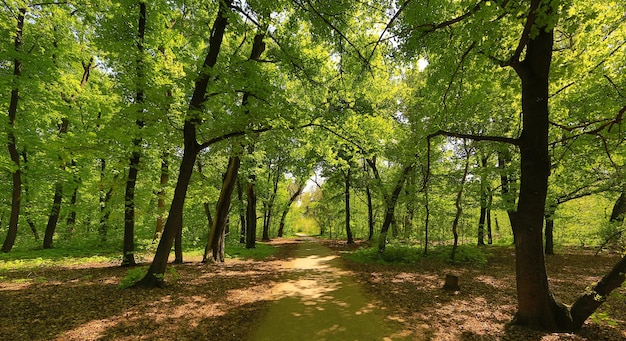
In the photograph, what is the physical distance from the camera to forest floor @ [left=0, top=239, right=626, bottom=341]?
4.92 m

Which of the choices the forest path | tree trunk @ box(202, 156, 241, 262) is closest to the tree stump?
the forest path

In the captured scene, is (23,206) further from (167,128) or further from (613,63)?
(613,63)

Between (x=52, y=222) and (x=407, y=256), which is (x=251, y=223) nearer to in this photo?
(x=407, y=256)

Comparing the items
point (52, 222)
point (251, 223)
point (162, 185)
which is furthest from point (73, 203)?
point (162, 185)

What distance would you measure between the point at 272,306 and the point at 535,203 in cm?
628

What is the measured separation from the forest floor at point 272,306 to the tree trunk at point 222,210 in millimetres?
1666

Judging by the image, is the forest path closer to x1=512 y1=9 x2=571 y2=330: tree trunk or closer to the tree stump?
x1=512 y1=9 x2=571 y2=330: tree trunk

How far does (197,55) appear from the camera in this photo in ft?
35.1

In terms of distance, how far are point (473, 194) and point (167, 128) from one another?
15239mm

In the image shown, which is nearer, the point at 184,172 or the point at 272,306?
the point at 272,306

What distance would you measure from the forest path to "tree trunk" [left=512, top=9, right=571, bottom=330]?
102 inches

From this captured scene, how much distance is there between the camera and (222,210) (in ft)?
39.8

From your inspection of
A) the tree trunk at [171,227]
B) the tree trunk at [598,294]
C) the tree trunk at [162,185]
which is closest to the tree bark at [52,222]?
the tree trunk at [162,185]

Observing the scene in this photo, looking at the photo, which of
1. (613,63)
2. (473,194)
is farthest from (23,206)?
(613,63)
